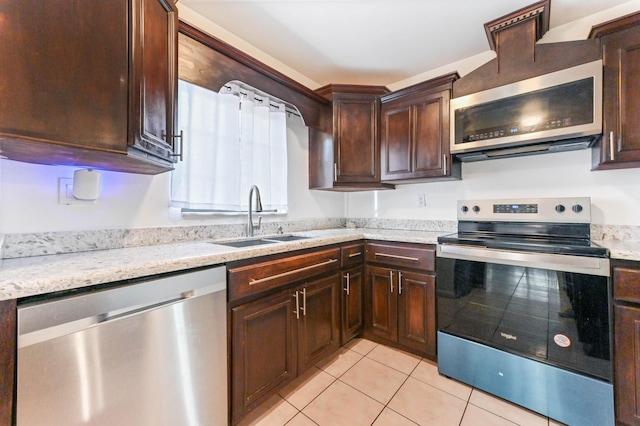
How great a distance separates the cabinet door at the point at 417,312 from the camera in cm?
191

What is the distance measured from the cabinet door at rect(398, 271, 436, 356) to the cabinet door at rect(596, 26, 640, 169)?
1296 millimetres

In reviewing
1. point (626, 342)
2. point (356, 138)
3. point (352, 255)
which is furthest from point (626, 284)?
point (356, 138)

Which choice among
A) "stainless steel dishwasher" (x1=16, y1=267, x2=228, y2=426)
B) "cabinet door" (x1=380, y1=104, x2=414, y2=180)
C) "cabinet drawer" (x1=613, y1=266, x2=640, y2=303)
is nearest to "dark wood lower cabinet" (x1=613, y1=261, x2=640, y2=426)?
"cabinet drawer" (x1=613, y1=266, x2=640, y2=303)

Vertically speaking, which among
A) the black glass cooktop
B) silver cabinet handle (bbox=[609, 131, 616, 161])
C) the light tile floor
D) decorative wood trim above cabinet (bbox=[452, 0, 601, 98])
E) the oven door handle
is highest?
decorative wood trim above cabinet (bbox=[452, 0, 601, 98])

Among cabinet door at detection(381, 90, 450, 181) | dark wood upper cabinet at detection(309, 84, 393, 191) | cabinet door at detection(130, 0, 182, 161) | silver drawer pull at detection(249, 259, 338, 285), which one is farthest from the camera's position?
dark wood upper cabinet at detection(309, 84, 393, 191)

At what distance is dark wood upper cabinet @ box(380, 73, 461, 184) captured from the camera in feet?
6.97

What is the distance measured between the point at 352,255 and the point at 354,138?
115cm

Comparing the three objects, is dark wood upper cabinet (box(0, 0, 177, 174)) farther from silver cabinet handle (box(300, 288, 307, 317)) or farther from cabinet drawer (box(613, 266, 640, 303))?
cabinet drawer (box(613, 266, 640, 303))

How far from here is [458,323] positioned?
1.76 metres

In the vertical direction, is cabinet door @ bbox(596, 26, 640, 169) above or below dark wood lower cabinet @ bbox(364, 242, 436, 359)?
above

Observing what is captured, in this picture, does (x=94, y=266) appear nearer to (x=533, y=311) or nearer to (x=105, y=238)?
(x=105, y=238)

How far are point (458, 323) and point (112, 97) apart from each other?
88.8 inches

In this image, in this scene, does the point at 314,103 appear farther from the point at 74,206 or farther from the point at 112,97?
the point at 74,206

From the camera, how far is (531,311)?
59.2 inches
